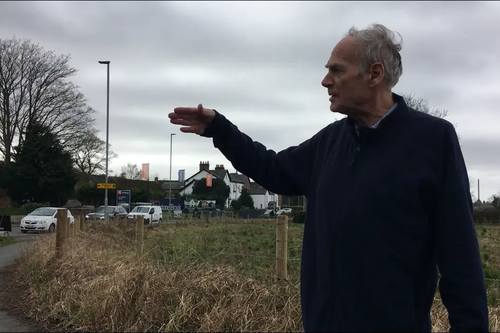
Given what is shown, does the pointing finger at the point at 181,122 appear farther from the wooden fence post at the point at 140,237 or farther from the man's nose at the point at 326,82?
the wooden fence post at the point at 140,237

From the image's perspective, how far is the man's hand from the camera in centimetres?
250

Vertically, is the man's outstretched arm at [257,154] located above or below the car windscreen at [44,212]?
above

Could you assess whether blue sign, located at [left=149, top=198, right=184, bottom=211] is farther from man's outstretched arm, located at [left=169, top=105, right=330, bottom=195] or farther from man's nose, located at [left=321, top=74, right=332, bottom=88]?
man's nose, located at [left=321, top=74, right=332, bottom=88]

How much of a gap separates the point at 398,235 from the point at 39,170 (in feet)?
150

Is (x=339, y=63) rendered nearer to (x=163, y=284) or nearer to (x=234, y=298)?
(x=234, y=298)

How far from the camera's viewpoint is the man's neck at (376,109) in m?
2.12

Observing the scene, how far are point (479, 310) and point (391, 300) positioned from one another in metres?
0.29

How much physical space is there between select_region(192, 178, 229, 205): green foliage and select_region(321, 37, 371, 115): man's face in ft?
208

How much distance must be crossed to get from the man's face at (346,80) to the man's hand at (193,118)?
614 millimetres

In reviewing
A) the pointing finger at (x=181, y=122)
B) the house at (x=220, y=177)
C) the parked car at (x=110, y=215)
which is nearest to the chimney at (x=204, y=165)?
the house at (x=220, y=177)

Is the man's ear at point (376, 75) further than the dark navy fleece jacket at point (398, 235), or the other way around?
the man's ear at point (376, 75)

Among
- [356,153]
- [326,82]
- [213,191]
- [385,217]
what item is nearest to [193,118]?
[326,82]

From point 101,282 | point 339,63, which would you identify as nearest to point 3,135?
point 101,282

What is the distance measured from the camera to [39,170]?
43750mm
